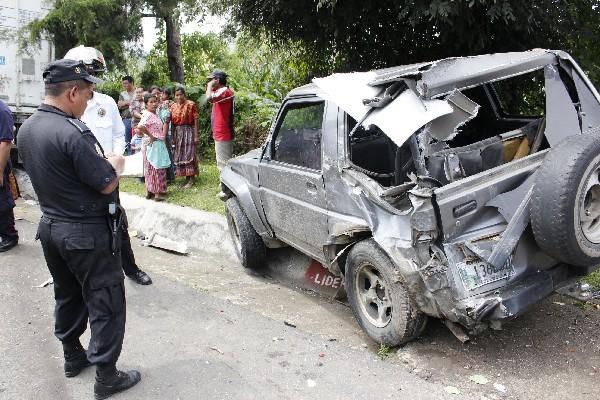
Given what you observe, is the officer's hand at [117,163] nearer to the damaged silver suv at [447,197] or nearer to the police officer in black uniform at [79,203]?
the police officer in black uniform at [79,203]

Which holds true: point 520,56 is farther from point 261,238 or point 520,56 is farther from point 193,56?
point 193,56

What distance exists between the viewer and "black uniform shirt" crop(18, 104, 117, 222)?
9.59 ft

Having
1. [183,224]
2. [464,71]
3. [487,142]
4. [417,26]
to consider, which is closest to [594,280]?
[487,142]

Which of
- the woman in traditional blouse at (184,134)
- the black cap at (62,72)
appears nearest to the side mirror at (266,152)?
the black cap at (62,72)

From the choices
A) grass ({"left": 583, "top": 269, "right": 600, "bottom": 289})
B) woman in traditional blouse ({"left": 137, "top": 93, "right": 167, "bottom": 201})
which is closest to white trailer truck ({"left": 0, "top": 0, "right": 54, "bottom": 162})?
woman in traditional blouse ({"left": 137, "top": 93, "right": 167, "bottom": 201})

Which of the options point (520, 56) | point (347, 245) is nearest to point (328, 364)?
point (347, 245)

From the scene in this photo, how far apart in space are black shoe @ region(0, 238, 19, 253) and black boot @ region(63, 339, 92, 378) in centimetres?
327

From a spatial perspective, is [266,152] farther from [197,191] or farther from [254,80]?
[254,80]

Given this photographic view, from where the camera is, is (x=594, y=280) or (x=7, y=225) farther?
(x=7, y=225)

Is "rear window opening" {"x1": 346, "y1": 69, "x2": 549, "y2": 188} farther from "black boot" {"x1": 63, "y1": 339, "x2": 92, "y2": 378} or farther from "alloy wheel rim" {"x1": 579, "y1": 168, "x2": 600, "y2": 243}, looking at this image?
"black boot" {"x1": 63, "y1": 339, "x2": 92, "y2": 378}

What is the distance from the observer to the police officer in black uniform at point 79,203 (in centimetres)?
295

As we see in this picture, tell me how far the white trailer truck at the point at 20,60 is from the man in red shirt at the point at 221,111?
4.76m

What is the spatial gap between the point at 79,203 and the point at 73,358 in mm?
1137

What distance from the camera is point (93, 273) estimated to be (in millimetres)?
3100
